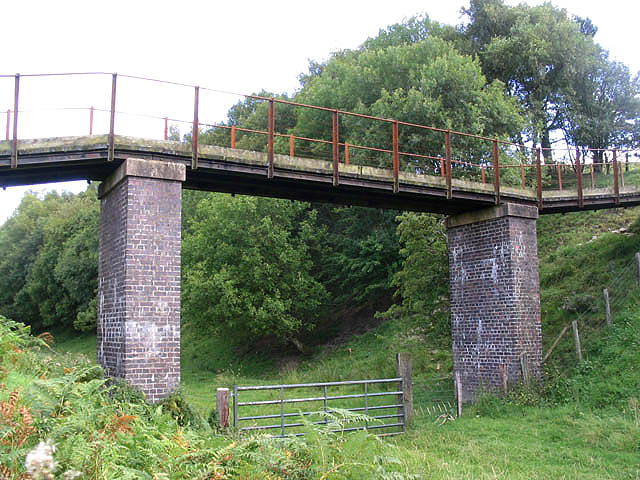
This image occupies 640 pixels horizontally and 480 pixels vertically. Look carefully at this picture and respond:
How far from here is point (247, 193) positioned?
12977mm

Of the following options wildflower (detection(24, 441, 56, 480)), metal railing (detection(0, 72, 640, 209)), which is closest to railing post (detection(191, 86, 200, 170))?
metal railing (detection(0, 72, 640, 209))

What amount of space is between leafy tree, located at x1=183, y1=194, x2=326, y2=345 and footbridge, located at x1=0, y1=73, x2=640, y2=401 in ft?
37.6

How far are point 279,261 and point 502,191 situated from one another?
13543mm

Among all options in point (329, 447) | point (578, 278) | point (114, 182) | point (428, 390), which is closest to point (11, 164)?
point (114, 182)

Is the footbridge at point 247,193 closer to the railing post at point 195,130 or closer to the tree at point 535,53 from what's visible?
the railing post at point 195,130

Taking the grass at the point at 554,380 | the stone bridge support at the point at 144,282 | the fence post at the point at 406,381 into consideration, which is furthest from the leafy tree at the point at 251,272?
the stone bridge support at the point at 144,282

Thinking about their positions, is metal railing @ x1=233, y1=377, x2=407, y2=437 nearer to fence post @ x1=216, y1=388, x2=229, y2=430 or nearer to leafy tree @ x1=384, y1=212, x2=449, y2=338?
fence post @ x1=216, y1=388, x2=229, y2=430

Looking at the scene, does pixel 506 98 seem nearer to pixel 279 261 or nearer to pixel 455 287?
pixel 279 261

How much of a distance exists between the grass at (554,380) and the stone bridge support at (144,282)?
99 cm

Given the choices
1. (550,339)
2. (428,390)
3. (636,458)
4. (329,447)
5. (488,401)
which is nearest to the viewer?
(329,447)

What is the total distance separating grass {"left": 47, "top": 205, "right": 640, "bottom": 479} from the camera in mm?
9477

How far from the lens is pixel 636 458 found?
9.24m

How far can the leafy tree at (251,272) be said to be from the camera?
2538 cm

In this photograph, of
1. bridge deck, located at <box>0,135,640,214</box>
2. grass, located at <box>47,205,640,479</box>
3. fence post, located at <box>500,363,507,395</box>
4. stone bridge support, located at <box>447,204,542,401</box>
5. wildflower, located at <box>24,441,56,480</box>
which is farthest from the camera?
stone bridge support, located at <box>447,204,542,401</box>
